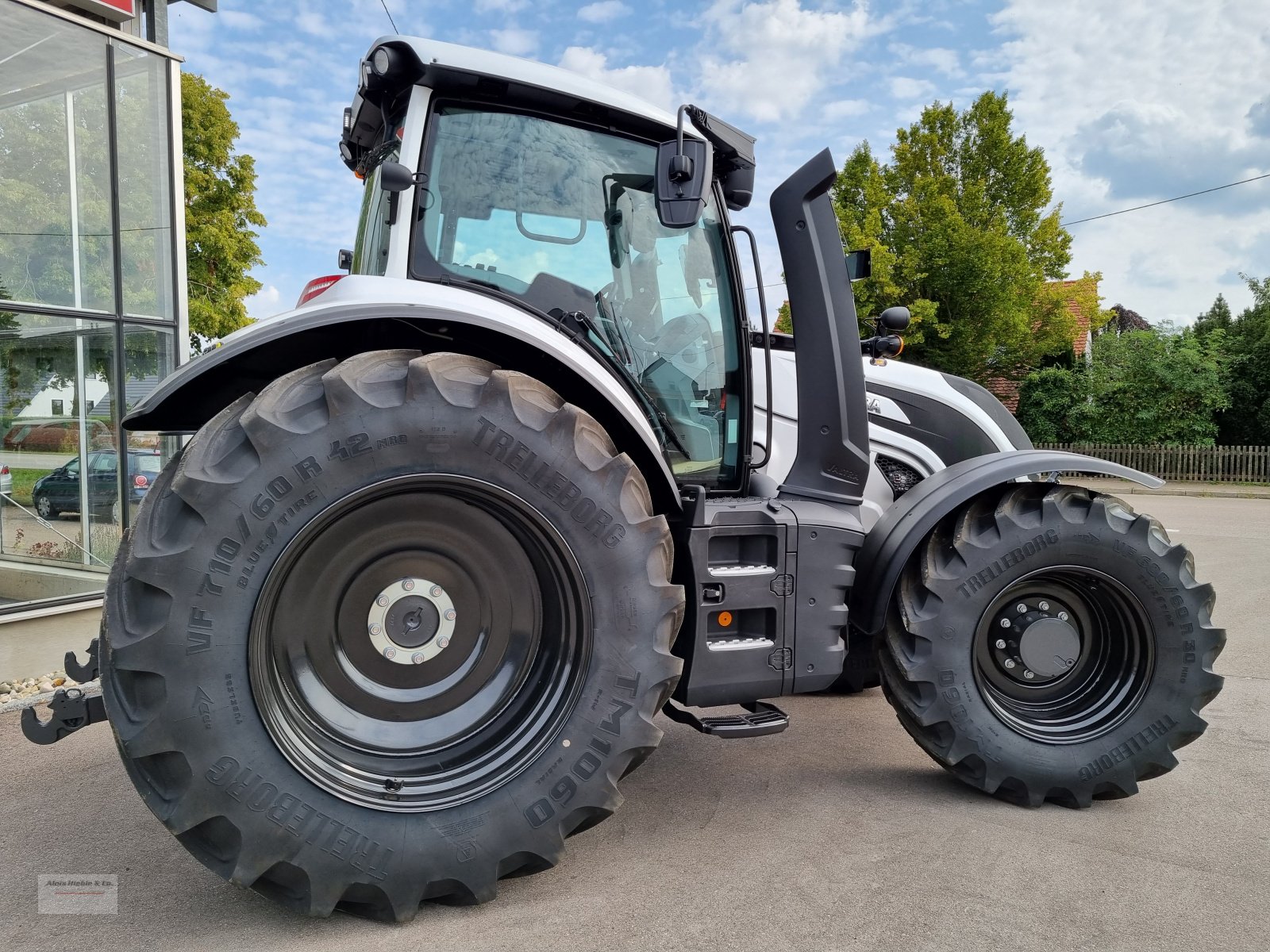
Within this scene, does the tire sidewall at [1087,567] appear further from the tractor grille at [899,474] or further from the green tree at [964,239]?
the green tree at [964,239]

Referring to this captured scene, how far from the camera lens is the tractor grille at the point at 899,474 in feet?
13.3

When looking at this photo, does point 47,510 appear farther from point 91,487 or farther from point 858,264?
point 858,264

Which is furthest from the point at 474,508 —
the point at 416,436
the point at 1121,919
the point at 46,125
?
the point at 46,125

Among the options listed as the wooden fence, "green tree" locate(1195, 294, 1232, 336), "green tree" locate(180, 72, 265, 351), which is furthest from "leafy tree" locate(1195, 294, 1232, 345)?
A: "green tree" locate(180, 72, 265, 351)

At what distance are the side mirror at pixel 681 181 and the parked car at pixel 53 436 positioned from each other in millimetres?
6222

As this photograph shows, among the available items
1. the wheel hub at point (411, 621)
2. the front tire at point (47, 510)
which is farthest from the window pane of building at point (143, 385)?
the wheel hub at point (411, 621)

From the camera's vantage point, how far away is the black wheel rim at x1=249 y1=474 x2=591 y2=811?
251 centimetres

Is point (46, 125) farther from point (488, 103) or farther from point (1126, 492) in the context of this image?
point (1126, 492)

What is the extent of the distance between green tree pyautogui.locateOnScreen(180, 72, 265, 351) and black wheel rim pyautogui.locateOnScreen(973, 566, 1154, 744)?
67.9ft

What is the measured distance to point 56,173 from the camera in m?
6.83

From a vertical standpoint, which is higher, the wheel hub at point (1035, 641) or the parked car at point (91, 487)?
the parked car at point (91, 487)

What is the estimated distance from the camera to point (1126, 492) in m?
20.7

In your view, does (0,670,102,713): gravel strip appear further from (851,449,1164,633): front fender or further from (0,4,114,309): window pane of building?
(851,449,1164,633): front fender

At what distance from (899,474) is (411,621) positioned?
244 cm
